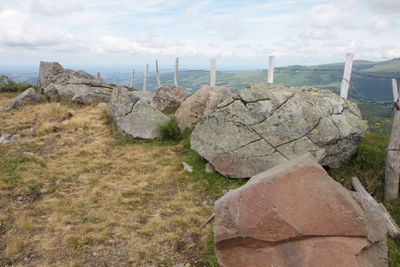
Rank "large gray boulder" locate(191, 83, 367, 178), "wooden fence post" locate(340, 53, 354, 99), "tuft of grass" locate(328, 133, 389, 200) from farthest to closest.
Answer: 1. "wooden fence post" locate(340, 53, 354, 99)
2. "large gray boulder" locate(191, 83, 367, 178)
3. "tuft of grass" locate(328, 133, 389, 200)

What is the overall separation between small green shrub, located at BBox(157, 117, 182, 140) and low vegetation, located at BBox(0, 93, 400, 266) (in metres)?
0.05

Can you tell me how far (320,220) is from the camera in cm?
521

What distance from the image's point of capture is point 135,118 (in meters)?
16.2

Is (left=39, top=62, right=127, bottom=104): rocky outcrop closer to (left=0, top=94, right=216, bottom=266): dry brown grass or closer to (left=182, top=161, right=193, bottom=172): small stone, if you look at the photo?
(left=0, top=94, right=216, bottom=266): dry brown grass

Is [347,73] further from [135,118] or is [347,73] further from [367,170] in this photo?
[135,118]

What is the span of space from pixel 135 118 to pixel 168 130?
Result: 7.05 feet

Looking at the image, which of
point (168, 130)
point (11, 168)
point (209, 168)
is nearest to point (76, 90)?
point (168, 130)

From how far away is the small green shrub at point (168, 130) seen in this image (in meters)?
15.3

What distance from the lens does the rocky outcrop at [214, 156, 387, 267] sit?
5.06 metres

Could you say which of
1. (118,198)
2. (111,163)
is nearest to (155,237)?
(118,198)

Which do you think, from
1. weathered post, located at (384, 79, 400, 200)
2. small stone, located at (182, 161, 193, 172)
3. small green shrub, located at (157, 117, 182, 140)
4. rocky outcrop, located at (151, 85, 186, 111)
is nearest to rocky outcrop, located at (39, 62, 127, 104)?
rocky outcrop, located at (151, 85, 186, 111)

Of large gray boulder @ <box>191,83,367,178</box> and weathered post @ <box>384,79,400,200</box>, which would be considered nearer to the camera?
weathered post @ <box>384,79,400,200</box>

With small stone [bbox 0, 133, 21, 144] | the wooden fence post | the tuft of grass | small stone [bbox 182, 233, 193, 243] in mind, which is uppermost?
the wooden fence post

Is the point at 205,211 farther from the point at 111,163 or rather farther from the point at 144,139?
the point at 144,139
